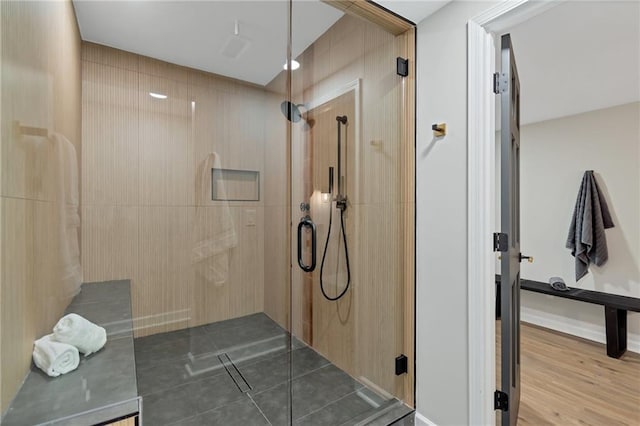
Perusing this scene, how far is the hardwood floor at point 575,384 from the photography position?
209cm

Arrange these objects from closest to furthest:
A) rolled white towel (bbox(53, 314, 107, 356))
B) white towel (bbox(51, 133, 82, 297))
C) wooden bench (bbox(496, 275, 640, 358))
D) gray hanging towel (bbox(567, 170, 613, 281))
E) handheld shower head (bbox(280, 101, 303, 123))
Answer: rolled white towel (bbox(53, 314, 107, 356)) < white towel (bbox(51, 133, 82, 297)) < handheld shower head (bbox(280, 101, 303, 123)) < wooden bench (bbox(496, 275, 640, 358)) < gray hanging towel (bbox(567, 170, 613, 281))

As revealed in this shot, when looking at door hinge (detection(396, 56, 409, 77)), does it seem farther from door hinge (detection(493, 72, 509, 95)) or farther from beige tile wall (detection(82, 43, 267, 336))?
beige tile wall (detection(82, 43, 267, 336))

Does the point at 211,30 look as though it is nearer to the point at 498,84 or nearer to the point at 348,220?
the point at 348,220

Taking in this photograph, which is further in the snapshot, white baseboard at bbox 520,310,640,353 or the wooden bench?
white baseboard at bbox 520,310,640,353

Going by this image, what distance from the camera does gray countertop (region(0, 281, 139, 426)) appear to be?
804 millimetres

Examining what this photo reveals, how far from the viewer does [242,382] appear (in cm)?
162

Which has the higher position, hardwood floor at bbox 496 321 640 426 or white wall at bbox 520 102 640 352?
white wall at bbox 520 102 640 352

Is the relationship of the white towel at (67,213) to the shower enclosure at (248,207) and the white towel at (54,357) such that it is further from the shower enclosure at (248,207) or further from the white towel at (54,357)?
the white towel at (54,357)

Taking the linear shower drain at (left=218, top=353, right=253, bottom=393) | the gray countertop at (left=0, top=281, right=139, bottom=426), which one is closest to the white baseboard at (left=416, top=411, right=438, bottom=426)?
the linear shower drain at (left=218, top=353, right=253, bottom=393)

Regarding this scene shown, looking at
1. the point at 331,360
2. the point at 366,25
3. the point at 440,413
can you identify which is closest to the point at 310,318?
the point at 331,360

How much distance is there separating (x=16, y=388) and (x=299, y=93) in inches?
65.0

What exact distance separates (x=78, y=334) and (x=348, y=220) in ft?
4.47

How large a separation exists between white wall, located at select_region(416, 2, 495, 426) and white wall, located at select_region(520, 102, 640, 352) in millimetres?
2953

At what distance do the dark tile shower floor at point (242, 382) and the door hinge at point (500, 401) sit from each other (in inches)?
20.9
